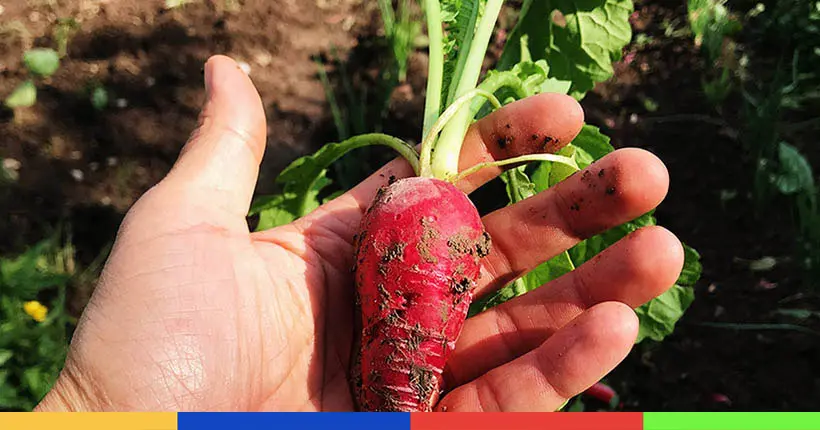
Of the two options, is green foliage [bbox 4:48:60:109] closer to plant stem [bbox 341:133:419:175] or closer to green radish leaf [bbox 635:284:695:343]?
plant stem [bbox 341:133:419:175]

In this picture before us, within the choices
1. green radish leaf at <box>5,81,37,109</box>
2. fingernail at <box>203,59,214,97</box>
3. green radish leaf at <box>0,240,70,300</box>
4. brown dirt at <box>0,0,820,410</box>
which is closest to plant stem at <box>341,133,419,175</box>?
fingernail at <box>203,59,214,97</box>

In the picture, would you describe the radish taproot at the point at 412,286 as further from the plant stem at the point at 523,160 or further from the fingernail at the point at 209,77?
the fingernail at the point at 209,77

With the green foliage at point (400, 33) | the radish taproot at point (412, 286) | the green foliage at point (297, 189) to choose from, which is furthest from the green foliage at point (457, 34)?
the green foliage at point (400, 33)

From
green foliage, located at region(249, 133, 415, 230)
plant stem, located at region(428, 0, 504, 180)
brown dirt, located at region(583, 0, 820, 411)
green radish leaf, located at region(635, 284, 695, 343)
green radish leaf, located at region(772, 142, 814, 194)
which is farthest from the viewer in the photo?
green radish leaf, located at region(772, 142, 814, 194)

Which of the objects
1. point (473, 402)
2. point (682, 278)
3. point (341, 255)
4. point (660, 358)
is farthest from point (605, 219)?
point (660, 358)

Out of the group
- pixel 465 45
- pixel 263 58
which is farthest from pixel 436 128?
pixel 263 58

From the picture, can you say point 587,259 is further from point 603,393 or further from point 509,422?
point 509,422
